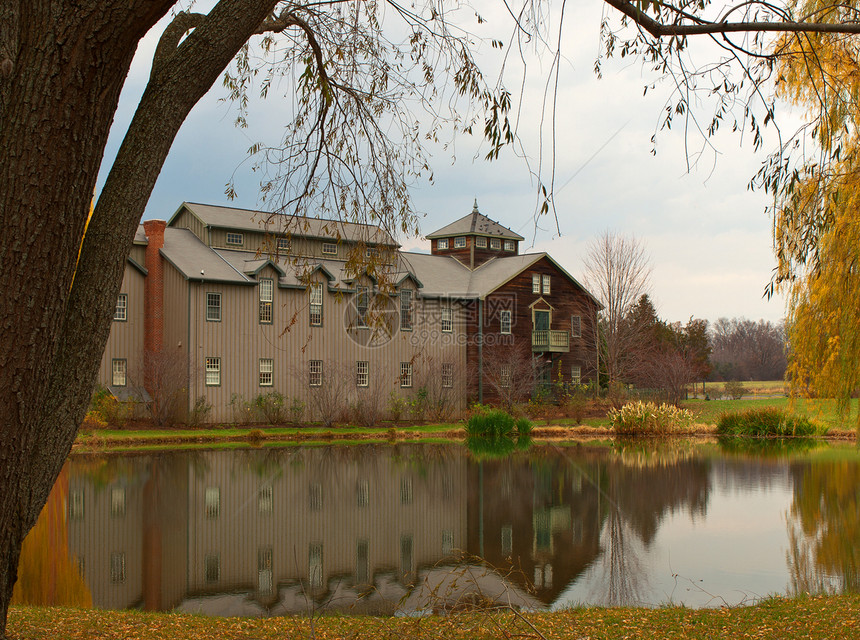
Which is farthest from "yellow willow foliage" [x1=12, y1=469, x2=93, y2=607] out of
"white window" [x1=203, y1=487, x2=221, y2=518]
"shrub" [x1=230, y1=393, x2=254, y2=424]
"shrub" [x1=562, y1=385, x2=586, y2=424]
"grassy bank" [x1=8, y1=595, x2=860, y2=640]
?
"shrub" [x1=562, y1=385, x2=586, y2=424]

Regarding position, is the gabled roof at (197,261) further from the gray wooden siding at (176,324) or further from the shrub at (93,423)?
the shrub at (93,423)

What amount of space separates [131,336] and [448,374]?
15.5 m

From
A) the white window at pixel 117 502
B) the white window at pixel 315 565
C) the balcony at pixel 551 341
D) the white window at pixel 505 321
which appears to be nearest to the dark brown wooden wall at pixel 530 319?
the white window at pixel 505 321

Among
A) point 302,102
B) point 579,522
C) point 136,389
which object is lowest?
point 579,522

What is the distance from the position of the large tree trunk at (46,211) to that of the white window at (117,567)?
542 cm

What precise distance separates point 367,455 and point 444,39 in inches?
691

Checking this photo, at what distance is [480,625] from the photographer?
6.75m

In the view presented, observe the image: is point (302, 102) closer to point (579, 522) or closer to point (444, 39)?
point (444, 39)

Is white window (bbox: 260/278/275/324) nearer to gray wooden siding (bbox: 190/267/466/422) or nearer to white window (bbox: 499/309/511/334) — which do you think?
gray wooden siding (bbox: 190/267/466/422)

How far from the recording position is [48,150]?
408 centimetres

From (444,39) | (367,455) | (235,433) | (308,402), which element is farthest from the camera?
(308,402)

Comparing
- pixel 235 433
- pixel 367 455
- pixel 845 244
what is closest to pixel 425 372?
pixel 235 433

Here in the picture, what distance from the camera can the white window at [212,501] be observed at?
14391 mm

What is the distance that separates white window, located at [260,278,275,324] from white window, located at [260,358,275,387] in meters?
1.74
